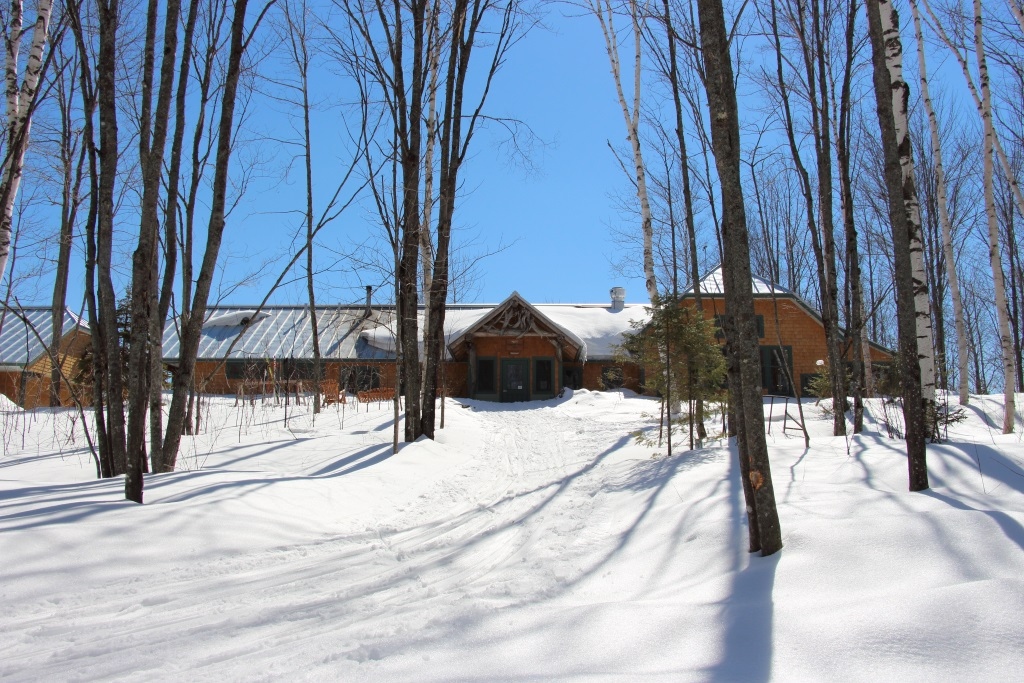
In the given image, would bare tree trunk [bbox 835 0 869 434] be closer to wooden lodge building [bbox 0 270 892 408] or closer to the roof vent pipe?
wooden lodge building [bbox 0 270 892 408]

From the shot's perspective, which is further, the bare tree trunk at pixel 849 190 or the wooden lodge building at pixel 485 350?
the wooden lodge building at pixel 485 350

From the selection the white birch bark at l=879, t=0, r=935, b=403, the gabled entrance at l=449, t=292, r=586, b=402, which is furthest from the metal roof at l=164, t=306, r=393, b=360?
the white birch bark at l=879, t=0, r=935, b=403

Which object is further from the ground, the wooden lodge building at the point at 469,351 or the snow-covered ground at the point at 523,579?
the wooden lodge building at the point at 469,351

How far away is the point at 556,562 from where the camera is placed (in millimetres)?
4500

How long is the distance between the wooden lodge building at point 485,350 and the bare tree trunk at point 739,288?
63.1 ft

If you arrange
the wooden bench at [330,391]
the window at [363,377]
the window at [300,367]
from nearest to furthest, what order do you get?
the wooden bench at [330,391] < the window at [363,377] < the window at [300,367]

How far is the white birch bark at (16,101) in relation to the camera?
6508 millimetres

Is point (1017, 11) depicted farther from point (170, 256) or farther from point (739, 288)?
point (170, 256)

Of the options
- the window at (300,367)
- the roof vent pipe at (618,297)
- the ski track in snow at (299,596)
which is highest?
the roof vent pipe at (618,297)

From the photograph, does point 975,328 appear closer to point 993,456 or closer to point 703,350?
point 703,350

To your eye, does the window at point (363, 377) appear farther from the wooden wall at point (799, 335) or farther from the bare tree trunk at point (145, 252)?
the bare tree trunk at point (145, 252)

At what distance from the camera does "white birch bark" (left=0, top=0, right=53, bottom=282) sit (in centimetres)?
651

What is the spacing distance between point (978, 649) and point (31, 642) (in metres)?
3.99

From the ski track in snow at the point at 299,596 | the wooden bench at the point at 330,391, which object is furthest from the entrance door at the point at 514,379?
the ski track in snow at the point at 299,596
